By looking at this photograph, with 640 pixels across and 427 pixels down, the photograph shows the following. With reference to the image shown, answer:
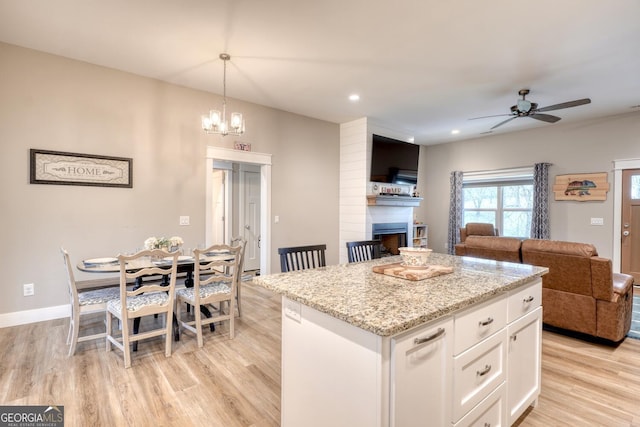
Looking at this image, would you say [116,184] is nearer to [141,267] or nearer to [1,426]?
[141,267]

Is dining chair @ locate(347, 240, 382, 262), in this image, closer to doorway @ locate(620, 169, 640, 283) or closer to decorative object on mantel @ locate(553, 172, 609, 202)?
decorative object on mantel @ locate(553, 172, 609, 202)

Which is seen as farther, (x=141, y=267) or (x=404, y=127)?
(x=404, y=127)

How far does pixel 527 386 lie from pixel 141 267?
2.98m

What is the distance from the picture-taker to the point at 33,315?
10.9ft

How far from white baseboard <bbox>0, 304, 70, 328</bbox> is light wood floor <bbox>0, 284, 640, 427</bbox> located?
0.16 m

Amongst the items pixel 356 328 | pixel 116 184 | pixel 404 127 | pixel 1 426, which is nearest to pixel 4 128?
pixel 116 184

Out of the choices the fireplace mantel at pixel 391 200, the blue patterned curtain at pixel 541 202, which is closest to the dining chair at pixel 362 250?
the fireplace mantel at pixel 391 200

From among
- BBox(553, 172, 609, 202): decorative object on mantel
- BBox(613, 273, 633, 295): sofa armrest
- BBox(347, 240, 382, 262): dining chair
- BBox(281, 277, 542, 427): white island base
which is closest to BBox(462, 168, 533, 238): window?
BBox(553, 172, 609, 202): decorative object on mantel

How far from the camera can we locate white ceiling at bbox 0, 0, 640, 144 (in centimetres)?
254

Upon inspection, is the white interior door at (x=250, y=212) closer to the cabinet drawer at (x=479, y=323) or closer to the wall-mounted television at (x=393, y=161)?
the wall-mounted television at (x=393, y=161)

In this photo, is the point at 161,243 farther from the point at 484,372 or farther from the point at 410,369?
the point at 484,372

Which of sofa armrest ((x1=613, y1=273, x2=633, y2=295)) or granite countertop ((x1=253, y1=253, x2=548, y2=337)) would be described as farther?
sofa armrest ((x1=613, y1=273, x2=633, y2=295))

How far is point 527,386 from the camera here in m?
1.89

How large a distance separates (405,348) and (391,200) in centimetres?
489
